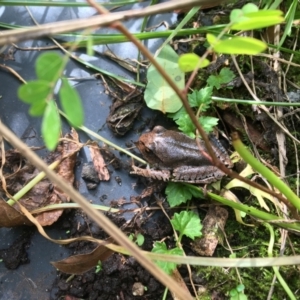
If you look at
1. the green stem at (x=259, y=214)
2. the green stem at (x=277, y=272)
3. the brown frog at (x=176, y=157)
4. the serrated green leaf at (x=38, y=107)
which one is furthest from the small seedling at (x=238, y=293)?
the serrated green leaf at (x=38, y=107)

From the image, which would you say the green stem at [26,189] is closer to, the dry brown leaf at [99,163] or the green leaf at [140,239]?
the dry brown leaf at [99,163]

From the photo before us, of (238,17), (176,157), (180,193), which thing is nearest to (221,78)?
(176,157)

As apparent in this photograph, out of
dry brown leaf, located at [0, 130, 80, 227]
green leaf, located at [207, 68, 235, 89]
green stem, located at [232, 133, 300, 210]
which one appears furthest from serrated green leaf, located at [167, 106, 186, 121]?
green stem, located at [232, 133, 300, 210]

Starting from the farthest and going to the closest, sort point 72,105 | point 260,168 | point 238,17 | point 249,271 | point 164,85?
point 164,85, point 249,271, point 260,168, point 238,17, point 72,105

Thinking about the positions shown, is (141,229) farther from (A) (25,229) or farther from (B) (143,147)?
(A) (25,229)

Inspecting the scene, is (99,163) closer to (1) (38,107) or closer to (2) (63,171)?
(2) (63,171)

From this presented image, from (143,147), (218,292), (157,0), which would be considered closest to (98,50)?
(157,0)
